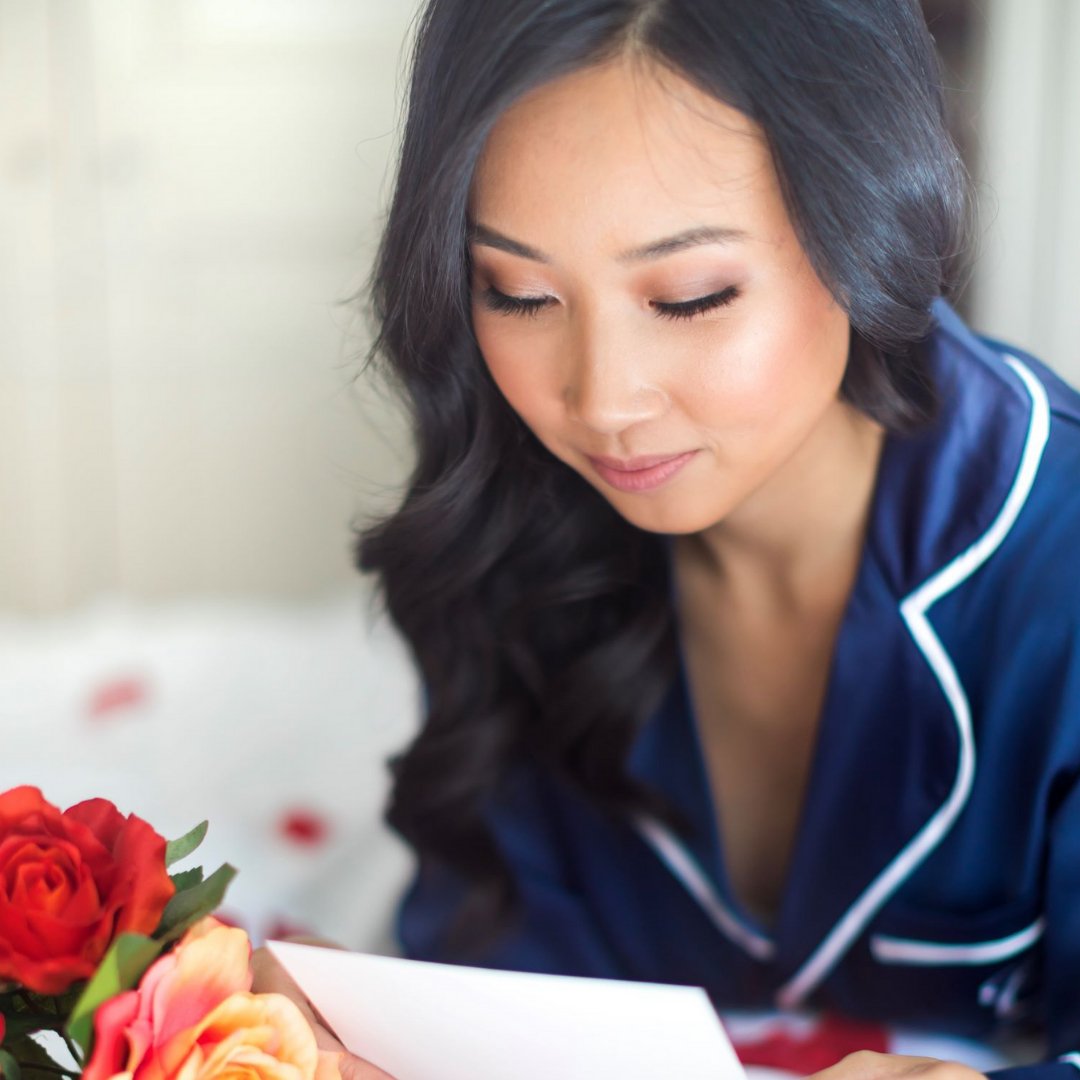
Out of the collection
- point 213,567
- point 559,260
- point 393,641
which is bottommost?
point 213,567

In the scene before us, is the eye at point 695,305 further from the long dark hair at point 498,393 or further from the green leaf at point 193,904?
the green leaf at point 193,904

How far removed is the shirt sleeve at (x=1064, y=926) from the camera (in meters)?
0.88

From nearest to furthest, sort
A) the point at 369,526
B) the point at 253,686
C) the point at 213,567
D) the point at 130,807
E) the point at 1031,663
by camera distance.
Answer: the point at 1031,663
the point at 369,526
the point at 130,807
the point at 253,686
the point at 213,567

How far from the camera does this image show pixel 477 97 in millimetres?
737

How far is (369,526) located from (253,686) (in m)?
0.53

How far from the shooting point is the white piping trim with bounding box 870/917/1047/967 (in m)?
0.98

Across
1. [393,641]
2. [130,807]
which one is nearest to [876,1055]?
[130,807]

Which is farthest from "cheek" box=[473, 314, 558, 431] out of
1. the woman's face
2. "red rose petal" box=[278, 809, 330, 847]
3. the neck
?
"red rose petal" box=[278, 809, 330, 847]

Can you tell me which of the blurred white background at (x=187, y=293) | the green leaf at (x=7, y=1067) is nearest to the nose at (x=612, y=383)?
the green leaf at (x=7, y=1067)

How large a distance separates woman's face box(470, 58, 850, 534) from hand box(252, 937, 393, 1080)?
36 cm

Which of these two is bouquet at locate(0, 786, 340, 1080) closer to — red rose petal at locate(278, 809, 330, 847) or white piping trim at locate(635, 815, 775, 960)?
white piping trim at locate(635, 815, 775, 960)

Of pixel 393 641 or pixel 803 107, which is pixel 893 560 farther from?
pixel 393 641

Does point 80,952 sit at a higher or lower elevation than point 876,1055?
higher

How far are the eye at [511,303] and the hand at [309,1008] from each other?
40cm
